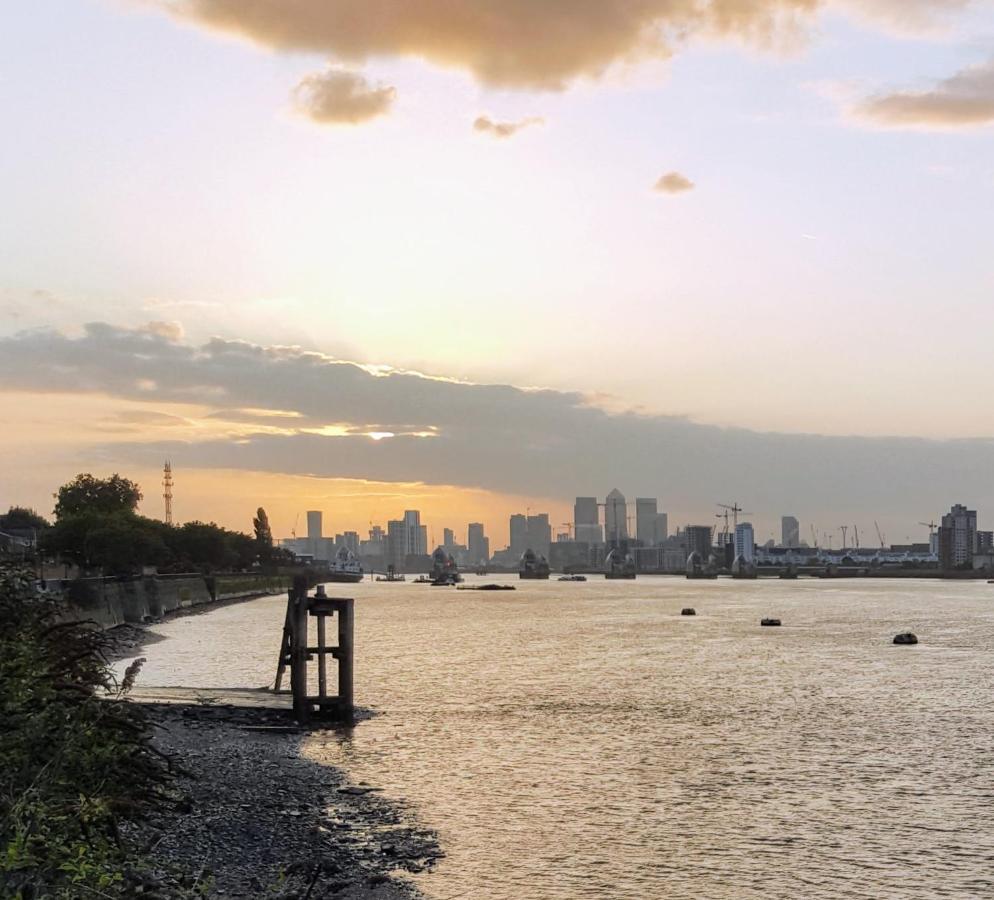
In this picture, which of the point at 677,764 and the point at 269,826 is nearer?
the point at 269,826

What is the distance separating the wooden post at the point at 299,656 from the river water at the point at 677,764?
1597 mm

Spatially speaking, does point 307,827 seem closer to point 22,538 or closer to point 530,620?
point 530,620


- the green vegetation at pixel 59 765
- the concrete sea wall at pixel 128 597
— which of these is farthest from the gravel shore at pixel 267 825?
the concrete sea wall at pixel 128 597

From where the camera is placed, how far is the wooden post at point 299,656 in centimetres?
4378

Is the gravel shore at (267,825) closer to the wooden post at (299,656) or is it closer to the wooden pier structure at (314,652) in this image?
the wooden post at (299,656)

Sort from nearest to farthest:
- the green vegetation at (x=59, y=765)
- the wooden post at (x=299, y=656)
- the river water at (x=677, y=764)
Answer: the green vegetation at (x=59, y=765) → the river water at (x=677, y=764) → the wooden post at (x=299, y=656)

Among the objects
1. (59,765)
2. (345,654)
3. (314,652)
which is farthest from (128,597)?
(59,765)

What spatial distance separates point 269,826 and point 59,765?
13737 mm

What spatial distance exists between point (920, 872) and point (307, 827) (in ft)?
47.1

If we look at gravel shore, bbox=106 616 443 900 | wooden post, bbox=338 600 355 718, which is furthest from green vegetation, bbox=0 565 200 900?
wooden post, bbox=338 600 355 718

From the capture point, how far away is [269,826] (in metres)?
26.5

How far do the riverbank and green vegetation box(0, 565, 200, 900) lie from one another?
155 cm

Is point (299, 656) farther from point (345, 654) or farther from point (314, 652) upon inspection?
point (345, 654)

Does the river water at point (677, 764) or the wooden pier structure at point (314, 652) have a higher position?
the wooden pier structure at point (314, 652)
